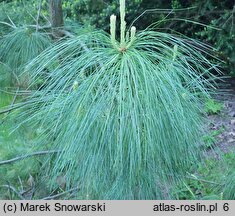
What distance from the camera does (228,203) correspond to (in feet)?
6.68

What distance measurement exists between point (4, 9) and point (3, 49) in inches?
14.9

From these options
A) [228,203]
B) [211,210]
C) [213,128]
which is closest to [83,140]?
[211,210]

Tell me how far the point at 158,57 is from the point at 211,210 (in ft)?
2.45

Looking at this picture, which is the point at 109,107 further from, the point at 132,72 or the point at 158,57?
the point at 158,57

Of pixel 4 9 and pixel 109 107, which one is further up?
pixel 4 9

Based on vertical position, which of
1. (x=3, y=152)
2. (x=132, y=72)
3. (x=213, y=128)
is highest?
(x=132, y=72)

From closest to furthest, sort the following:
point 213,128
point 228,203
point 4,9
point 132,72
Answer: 1. point 132,72
2. point 228,203
3. point 4,9
4. point 213,128

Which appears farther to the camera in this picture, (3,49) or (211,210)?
(3,49)

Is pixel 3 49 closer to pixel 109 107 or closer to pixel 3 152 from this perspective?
pixel 3 152

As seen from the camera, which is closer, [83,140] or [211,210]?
[83,140]

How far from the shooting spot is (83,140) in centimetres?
148

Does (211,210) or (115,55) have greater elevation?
(115,55)

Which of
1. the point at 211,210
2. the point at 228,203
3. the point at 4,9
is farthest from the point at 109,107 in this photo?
the point at 4,9

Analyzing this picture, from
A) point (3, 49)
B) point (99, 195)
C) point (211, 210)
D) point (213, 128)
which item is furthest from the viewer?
point (213, 128)
